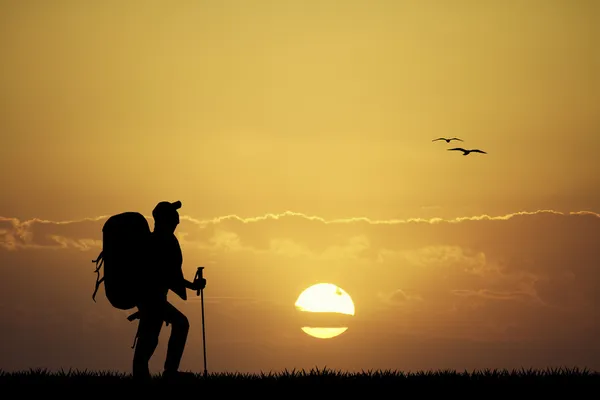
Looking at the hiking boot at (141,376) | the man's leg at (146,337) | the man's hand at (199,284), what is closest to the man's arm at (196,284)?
the man's hand at (199,284)

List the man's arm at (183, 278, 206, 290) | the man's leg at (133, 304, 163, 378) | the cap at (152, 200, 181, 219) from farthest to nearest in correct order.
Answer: the man's arm at (183, 278, 206, 290) < the cap at (152, 200, 181, 219) < the man's leg at (133, 304, 163, 378)

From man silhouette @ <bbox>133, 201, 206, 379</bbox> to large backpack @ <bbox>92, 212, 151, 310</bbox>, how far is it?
21cm

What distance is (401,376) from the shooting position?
15922 mm

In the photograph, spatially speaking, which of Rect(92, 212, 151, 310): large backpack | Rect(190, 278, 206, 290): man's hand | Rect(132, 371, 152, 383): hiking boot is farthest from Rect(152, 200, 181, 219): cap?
Rect(132, 371, 152, 383): hiking boot

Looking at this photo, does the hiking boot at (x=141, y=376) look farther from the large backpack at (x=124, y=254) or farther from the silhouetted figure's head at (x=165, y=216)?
the silhouetted figure's head at (x=165, y=216)

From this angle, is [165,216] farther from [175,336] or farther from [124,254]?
[175,336]

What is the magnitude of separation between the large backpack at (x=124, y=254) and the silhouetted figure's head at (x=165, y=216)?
0.47 metres

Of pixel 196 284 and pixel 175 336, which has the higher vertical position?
pixel 196 284

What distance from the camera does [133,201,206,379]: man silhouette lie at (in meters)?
14.0

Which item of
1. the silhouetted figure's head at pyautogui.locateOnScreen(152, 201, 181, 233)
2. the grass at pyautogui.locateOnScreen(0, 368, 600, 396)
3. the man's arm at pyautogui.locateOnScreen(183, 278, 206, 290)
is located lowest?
the grass at pyautogui.locateOnScreen(0, 368, 600, 396)

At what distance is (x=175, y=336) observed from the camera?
14.3 meters

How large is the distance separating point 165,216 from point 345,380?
13.7 ft

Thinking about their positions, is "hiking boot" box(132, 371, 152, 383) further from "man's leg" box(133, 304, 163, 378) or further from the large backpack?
the large backpack

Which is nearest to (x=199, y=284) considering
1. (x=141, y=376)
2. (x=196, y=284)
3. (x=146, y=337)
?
(x=196, y=284)
